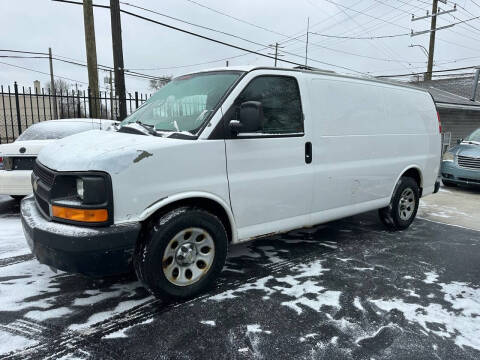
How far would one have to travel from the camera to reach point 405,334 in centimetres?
277

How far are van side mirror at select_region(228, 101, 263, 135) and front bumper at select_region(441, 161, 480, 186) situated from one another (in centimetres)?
792

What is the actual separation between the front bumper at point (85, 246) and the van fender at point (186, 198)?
0.12m

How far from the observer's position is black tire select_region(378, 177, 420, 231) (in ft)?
17.0

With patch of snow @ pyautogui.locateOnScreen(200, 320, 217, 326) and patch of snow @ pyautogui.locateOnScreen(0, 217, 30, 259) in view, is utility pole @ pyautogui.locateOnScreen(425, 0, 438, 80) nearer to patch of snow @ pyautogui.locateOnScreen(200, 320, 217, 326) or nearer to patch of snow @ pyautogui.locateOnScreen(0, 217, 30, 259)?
patch of snow @ pyautogui.locateOnScreen(0, 217, 30, 259)

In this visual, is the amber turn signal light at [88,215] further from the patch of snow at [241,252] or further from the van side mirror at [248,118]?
the patch of snow at [241,252]

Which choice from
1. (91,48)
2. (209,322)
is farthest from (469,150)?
(91,48)

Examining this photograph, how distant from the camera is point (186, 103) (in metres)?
3.54

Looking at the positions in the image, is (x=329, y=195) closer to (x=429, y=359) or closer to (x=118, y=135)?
(x=429, y=359)

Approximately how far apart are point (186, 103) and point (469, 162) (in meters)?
8.28

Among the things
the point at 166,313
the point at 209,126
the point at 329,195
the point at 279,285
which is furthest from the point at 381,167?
the point at 166,313

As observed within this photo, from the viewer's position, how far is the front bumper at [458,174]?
8.82m

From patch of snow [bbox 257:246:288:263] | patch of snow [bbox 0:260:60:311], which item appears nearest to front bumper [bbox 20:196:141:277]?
patch of snow [bbox 0:260:60:311]

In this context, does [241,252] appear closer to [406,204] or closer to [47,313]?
[47,313]

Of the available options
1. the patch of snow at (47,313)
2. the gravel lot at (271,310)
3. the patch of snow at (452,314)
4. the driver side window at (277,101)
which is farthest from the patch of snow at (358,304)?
the patch of snow at (47,313)
